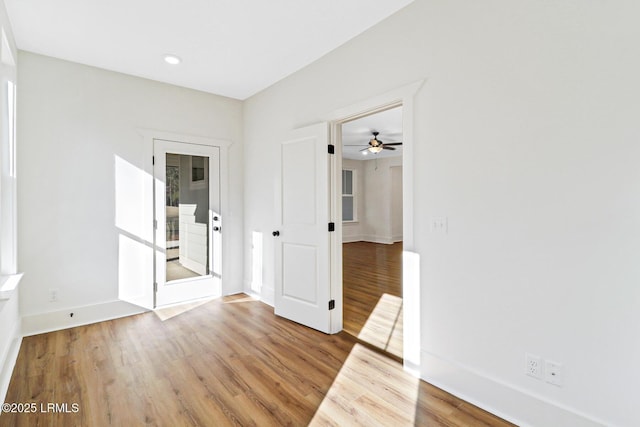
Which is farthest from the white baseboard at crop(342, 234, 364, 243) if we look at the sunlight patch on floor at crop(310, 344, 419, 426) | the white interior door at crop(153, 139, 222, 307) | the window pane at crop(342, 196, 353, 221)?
the sunlight patch on floor at crop(310, 344, 419, 426)

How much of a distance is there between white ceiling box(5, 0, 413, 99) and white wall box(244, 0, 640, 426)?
50cm

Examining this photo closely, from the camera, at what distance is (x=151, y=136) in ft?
12.2

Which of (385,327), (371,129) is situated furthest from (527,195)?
(371,129)

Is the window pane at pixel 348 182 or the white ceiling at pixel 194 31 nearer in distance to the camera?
the white ceiling at pixel 194 31

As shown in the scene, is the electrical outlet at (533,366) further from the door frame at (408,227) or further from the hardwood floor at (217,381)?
the door frame at (408,227)

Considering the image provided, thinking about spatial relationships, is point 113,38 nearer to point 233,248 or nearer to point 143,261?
point 143,261

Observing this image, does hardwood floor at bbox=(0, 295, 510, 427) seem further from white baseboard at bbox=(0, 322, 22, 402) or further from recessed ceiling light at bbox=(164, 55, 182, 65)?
recessed ceiling light at bbox=(164, 55, 182, 65)

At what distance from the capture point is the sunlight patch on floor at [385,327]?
9.32 feet

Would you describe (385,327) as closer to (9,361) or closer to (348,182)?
(9,361)

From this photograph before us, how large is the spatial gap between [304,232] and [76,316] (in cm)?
258

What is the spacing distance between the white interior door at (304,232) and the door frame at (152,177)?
112cm

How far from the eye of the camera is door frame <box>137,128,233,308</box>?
3.68 m

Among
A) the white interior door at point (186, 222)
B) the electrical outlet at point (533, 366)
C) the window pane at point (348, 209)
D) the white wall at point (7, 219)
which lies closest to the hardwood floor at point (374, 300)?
the electrical outlet at point (533, 366)

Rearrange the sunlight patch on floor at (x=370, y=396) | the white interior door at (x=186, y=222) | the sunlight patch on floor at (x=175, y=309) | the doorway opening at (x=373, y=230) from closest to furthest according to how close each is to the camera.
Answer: the sunlight patch on floor at (x=370, y=396) < the doorway opening at (x=373, y=230) < the sunlight patch on floor at (x=175, y=309) < the white interior door at (x=186, y=222)
